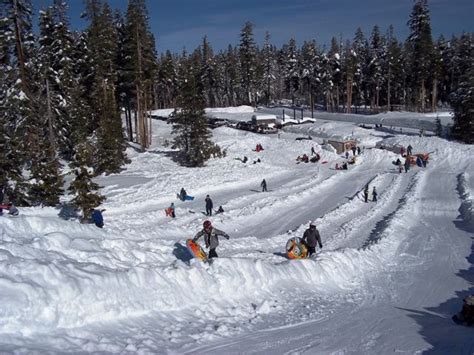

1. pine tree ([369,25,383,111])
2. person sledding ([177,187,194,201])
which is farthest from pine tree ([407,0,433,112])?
person sledding ([177,187,194,201])

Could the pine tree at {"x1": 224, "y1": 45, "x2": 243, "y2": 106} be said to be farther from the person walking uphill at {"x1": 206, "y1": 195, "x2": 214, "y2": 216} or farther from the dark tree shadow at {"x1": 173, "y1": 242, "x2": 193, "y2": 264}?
the dark tree shadow at {"x1": 173, "y1": 242, "x2": 193, "y2": 264}

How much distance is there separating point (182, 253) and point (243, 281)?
12.9 ft

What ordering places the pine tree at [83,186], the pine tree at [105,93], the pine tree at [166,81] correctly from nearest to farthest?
the pine tree at [83,186], the pine tree at [105,93], the pine tree at [166,81]

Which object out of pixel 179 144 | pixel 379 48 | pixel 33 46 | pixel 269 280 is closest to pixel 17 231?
pixel 269 280

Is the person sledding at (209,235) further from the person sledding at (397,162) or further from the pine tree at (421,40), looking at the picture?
the pine tree at (421,40)

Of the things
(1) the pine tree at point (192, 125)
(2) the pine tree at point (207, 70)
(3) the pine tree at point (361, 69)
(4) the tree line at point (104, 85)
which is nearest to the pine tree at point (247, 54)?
(4) the tree line at point (104, 85)

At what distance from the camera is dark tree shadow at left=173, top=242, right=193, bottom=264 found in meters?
14.3

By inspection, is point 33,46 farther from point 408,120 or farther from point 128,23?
point 408,120

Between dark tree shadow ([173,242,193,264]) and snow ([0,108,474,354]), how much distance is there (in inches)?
3.5

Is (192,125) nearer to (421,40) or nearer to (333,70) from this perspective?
(421,40)

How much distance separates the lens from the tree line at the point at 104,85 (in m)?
24.8

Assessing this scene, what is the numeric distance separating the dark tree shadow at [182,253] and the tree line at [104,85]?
8937 millimetres

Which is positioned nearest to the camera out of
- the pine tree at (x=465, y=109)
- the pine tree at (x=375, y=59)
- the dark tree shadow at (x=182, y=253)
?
the dark tree shadow at (x=182, y=253)

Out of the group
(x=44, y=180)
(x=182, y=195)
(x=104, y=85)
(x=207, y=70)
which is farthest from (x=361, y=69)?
(x=44, y=180)
